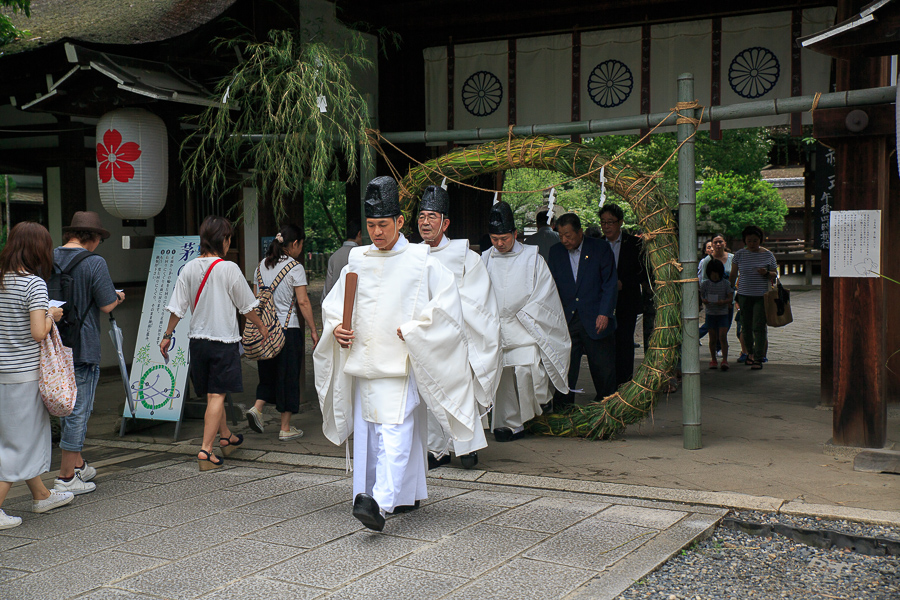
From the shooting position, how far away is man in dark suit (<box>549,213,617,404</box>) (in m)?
6.82

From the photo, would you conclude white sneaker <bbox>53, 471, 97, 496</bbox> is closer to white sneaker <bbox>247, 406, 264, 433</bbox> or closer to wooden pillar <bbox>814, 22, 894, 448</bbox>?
white sneaker <bbox>247, 406, 264, 433</bbox>

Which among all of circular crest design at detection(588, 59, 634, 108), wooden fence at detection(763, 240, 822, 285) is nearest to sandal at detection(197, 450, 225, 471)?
circular crest design at detection(588, 59, 634, 108)

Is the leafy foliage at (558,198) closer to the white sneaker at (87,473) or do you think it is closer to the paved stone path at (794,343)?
the paved stone path at (794,343)

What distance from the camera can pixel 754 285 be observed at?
982 cm

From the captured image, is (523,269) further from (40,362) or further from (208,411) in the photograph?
(40,362)

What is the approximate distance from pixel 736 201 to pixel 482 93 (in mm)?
19027

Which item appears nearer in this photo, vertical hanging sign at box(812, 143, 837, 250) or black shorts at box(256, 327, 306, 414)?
black shorts at box(256, 327, 306, 414)

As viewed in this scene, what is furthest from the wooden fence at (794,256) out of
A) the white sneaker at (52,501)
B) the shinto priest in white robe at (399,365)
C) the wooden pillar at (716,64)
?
the white sneaker at (52,501)

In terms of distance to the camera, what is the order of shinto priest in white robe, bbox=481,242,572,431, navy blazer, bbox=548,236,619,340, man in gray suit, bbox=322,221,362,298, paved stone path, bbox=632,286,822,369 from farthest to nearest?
paved stone path, bbox=632,286,822,369 → man in gray suit, bbox=322,221,362,298 → navy blazer, bbox=548,236,619,340 → shinto priest in white robe, bbox=481,242,572,431

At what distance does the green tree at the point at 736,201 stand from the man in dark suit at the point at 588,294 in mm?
19425

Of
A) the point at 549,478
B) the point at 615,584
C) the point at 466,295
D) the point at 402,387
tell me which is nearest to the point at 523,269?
the point at 466,295

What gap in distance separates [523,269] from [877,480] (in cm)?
289

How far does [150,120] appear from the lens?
6727 mm

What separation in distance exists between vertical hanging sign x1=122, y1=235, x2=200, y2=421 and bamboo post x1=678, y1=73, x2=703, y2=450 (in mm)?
4033
